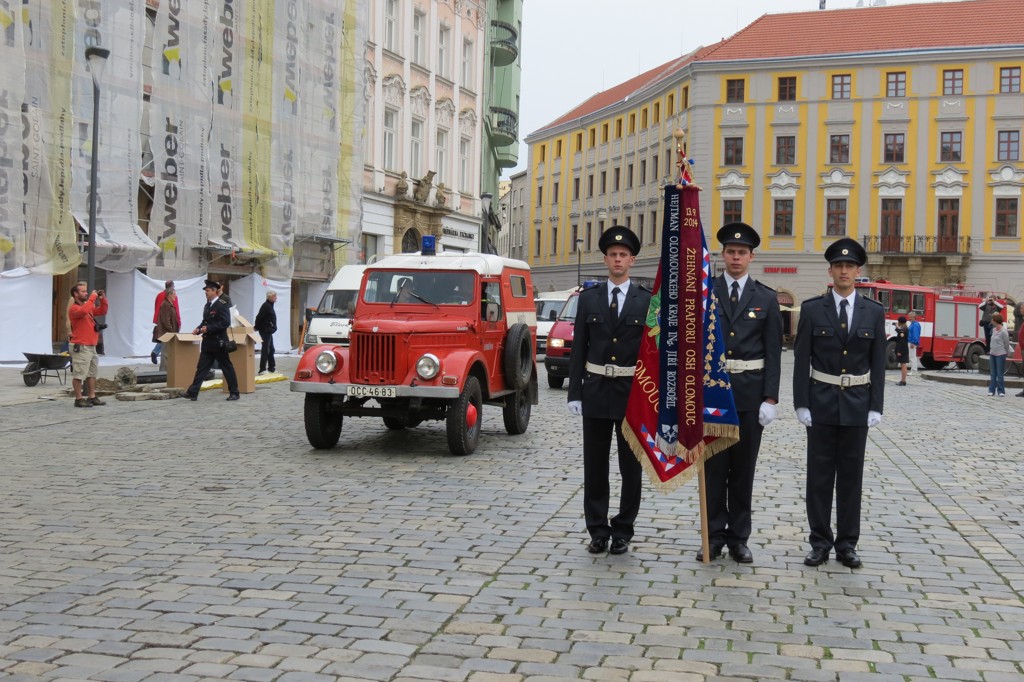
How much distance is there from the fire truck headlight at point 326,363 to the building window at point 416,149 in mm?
30000

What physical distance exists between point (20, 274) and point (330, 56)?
568 inches

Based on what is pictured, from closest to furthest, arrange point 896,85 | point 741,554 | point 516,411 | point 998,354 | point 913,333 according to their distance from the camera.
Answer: point 741,554 < point 516,411 < point 998,354 < point 913,333 < point 896,85

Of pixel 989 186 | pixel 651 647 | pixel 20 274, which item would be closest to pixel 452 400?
pixel 651 647

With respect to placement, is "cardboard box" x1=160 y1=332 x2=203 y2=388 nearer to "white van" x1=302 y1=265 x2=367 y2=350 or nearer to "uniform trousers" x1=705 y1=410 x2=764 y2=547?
"white van" x1=302 y1=265 x2=367 y2=350

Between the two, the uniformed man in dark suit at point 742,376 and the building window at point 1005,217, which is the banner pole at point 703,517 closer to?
the uniformed man in dark suit at point 742,376

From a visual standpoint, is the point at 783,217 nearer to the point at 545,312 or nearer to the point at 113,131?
the point at 545,312

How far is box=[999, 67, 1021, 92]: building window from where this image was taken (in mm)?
55031

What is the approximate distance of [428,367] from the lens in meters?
11.2

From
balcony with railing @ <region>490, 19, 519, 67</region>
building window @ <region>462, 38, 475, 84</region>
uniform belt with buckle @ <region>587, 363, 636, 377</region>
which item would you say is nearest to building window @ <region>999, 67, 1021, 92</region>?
balcony with railing @ <region>490, 19, 519, 67</region>

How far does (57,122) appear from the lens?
23.5 meters

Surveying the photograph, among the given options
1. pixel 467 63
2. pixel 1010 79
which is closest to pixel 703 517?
pixel 467 63

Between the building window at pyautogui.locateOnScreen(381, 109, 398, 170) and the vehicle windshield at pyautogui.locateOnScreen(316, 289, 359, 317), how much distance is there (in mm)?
16685

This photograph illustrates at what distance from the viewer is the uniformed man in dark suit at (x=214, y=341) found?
1711cm

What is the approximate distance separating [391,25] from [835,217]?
1090 inches
